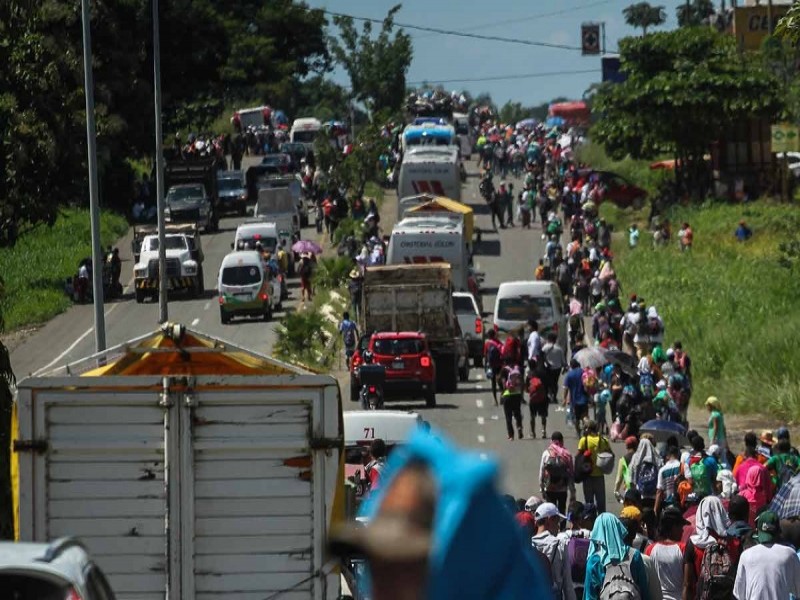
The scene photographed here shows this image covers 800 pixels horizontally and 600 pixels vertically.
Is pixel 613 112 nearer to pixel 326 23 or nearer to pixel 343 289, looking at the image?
pixel 343 289

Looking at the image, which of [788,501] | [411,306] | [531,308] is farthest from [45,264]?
[788,501]

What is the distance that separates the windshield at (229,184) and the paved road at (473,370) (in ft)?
4.20

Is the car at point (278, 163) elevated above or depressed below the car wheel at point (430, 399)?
above

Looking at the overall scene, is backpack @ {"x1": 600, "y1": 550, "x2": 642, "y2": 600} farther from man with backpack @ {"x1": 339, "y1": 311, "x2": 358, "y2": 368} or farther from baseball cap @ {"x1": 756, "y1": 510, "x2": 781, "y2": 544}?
man with backpack @ {"x1": 339, "y1": 311, "x2": 358, "y2": 368}

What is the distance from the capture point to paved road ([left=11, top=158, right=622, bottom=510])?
98.9 ft

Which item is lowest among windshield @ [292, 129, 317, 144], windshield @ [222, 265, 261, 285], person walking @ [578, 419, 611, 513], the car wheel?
the car wheel

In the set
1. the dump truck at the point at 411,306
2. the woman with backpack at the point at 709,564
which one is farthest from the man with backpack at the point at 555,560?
the dump truck at the point at 411,306

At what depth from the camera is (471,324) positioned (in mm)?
44094

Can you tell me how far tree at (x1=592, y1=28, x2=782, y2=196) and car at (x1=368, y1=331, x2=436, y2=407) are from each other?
37200mm

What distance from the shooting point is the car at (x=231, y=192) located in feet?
245

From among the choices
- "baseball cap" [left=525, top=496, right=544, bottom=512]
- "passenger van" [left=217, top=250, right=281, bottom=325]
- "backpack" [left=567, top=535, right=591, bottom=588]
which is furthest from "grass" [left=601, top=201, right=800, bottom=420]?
"backpack" [left=567, top=535, right=591, bottom=588]

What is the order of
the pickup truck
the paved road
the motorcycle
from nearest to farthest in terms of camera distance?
the paved road, the motorcycle, the pickup truck

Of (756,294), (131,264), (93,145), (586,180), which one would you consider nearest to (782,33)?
(93,145)

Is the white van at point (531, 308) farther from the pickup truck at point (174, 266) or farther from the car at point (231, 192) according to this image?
the car at point (231, 192)
